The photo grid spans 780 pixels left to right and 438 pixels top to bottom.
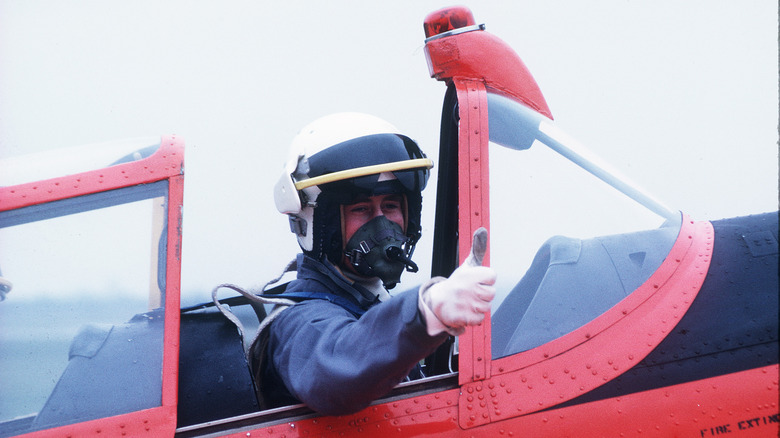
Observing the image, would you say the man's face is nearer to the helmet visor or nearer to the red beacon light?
the helmet visor

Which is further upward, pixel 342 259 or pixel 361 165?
pixel 361 165

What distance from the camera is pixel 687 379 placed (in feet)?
5.04

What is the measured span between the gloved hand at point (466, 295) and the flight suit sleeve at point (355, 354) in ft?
0.21

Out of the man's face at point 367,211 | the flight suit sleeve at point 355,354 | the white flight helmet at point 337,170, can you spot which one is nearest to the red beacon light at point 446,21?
the white flight helmet at point 337,170

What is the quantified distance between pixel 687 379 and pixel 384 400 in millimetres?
759

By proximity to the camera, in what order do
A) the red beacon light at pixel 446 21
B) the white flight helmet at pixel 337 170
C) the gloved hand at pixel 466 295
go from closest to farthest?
the gloved hand at pixel 466 295
the red beacon light at pixel 446 21
the white flight helmet at pixel 337 170

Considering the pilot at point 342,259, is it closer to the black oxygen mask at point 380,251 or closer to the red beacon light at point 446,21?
the black oxygen mask at point 380,251

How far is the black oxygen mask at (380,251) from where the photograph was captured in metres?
2.07

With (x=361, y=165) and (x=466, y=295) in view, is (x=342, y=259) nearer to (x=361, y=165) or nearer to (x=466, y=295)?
(x=361, y=165)

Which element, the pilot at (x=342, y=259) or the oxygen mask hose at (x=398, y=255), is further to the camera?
the oxygen mask hose at (x=398, y=255)

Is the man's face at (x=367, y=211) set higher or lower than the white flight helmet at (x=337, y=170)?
lower

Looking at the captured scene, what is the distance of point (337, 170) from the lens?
210 centimetres

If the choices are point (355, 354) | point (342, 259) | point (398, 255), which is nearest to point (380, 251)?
point (398, 255)

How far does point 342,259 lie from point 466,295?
1.06 m
